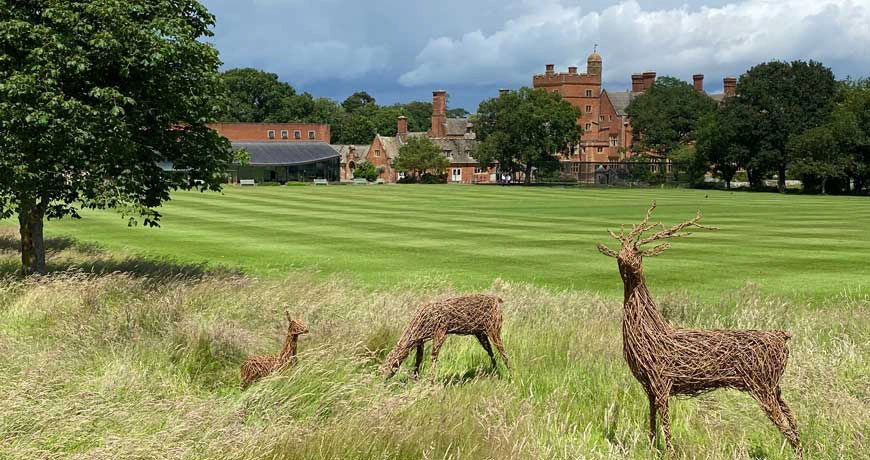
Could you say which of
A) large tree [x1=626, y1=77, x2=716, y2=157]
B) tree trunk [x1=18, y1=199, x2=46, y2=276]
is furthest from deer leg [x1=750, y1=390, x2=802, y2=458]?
large tree [x1=626, y1=77, x2=716, y2=157]

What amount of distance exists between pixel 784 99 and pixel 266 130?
234 feet

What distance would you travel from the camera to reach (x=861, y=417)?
6766 millimetres

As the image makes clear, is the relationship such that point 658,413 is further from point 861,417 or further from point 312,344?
point 312,344

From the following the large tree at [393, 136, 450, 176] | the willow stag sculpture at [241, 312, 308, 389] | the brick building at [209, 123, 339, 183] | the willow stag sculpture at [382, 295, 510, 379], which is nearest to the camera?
the willow stag sculpture at [241, 312, 308, 389]

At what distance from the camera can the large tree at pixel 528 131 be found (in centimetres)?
9694

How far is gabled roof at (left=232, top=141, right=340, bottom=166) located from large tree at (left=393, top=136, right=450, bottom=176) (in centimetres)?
1021

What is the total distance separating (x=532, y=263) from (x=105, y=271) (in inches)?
429

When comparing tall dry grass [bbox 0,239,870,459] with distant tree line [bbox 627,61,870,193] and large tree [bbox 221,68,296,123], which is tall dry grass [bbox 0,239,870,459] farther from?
large tree [bbox 221,68,296,123]

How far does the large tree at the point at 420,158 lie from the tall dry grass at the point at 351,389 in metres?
91.4

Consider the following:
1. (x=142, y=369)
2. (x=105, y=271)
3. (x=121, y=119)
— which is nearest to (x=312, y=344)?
(x=142, y=369)

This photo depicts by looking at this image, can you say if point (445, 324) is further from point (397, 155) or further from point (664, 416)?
point (397, 155)

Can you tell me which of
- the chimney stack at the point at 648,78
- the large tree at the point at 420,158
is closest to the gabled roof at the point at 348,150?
the large tree at the point at 420,158

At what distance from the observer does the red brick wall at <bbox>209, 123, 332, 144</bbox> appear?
11138cm

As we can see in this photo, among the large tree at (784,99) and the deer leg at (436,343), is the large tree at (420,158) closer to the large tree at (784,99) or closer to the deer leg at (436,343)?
the large tree at (784,99)
